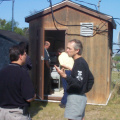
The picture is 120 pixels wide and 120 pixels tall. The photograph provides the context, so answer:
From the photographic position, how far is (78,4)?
7.48 m

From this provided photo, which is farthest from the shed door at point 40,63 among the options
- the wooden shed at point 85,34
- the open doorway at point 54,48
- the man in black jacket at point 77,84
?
the man in black jacket at point 77,84

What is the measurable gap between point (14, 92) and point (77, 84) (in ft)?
3.09

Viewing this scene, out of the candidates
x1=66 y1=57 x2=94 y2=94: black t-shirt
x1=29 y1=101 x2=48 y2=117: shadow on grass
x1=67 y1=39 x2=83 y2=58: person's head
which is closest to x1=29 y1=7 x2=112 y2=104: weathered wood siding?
x1=29 y1=101 x2=48 y2=117: shadow on grass

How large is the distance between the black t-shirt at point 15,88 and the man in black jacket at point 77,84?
0.65m

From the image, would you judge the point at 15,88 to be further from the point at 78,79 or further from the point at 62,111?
the point at 62,111

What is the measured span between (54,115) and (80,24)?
2849 mm

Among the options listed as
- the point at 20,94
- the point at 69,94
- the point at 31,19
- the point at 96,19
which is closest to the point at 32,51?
the point at 31,19

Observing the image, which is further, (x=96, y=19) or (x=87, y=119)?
(x=96, y=19)

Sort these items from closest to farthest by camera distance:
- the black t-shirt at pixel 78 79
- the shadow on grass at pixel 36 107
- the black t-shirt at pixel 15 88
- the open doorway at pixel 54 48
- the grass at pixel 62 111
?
the black t-shirt at pixel 15 88 < the black t-shirt at pixel 78 79 < the grass at pixel 62 111 < the shadow on grass at pixel 36 107 < the open doorway at pixel 54 48

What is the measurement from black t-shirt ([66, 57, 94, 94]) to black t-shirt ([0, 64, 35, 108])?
694mm

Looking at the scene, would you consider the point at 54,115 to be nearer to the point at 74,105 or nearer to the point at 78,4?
the point at 74,105

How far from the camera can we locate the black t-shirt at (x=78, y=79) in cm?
353

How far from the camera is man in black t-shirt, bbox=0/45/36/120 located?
3055 mm

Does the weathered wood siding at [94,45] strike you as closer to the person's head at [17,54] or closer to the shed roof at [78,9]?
the shed roof at [78,9]
